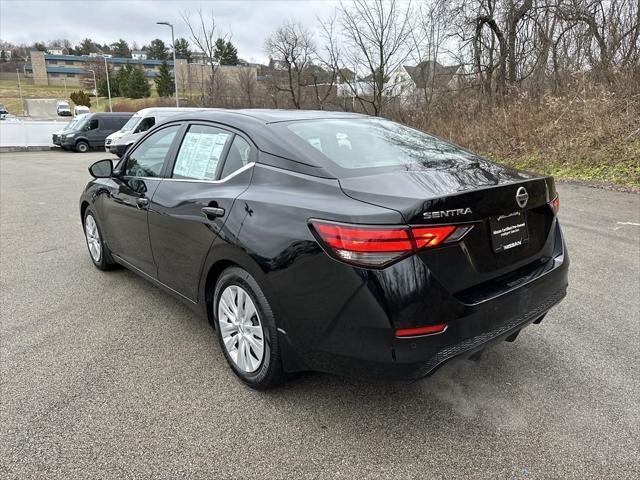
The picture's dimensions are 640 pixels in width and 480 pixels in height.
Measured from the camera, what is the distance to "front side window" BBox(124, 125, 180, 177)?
12.1ft

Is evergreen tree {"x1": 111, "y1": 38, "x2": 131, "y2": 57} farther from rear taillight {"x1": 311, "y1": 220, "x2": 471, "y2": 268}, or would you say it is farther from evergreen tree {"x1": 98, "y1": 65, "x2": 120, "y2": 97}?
rear taillight {"x1": 311, "y1": 220, "x2": 471, "y2": 268}

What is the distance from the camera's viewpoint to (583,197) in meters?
8.66

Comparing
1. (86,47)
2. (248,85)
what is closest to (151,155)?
(248,85)

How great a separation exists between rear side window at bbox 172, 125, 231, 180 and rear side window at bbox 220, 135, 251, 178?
0.30ft

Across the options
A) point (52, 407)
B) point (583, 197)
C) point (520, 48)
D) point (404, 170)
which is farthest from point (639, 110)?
point (52, 407)

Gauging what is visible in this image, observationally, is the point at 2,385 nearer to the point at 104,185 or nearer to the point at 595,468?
the point at 104,185

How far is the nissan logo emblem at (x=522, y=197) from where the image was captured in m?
2.45

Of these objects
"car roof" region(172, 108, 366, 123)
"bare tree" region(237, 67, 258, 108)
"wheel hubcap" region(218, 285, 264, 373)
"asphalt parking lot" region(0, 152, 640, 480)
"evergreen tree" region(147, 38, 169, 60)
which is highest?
"evergreen tree" region(147, 38, 169, 60)

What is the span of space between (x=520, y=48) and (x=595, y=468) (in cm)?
1845

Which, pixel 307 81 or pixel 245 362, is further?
pixel 307 81

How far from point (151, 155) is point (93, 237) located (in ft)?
5.62

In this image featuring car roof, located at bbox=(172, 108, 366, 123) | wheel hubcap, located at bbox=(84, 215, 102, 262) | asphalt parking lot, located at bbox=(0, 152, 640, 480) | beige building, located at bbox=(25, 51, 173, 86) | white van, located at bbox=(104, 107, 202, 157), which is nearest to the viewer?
asphalt parking lot, located at bbox=(0, 152, 640, 480)

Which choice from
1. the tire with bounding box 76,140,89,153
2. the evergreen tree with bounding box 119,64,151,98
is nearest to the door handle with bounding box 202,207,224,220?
the tire with bounding box 76,140,89,153

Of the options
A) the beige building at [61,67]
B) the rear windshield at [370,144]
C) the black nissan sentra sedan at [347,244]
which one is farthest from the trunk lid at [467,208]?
→ the beige building at [61,67]
